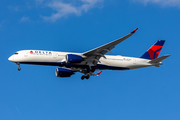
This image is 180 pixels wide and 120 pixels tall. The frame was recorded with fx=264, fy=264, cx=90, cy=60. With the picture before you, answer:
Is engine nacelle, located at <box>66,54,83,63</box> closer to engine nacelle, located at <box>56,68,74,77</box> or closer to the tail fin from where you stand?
engine nacelle, located at <box>56,68,74,77</box>

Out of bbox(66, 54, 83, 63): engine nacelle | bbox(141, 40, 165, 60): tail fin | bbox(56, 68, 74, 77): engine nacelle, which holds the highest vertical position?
bbox(141, 40, 165, 60): tail fin

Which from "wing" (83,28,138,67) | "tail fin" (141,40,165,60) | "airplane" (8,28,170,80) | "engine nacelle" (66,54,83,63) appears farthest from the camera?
"tail fin" (141,40,165,60)

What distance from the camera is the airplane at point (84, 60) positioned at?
35.8 metres

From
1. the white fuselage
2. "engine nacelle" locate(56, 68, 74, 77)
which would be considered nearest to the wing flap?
the white fuselage

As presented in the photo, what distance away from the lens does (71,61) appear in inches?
1403

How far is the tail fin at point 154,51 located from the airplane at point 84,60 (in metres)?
0.71

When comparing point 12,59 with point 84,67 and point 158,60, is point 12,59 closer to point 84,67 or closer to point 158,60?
point 84,67

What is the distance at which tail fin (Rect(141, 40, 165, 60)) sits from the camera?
4262 centimetres

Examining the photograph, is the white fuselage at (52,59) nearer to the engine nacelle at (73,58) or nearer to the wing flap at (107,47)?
the engine nacelle at (73,58)

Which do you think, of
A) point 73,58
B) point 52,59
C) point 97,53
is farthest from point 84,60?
point 52,59

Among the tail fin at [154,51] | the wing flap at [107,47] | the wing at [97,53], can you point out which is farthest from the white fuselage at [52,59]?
the tail fin at [154,51]

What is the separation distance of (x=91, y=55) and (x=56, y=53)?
4.89 metres

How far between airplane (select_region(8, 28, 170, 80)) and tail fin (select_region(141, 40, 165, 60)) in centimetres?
71

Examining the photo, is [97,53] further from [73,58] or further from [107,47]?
[73,58]
